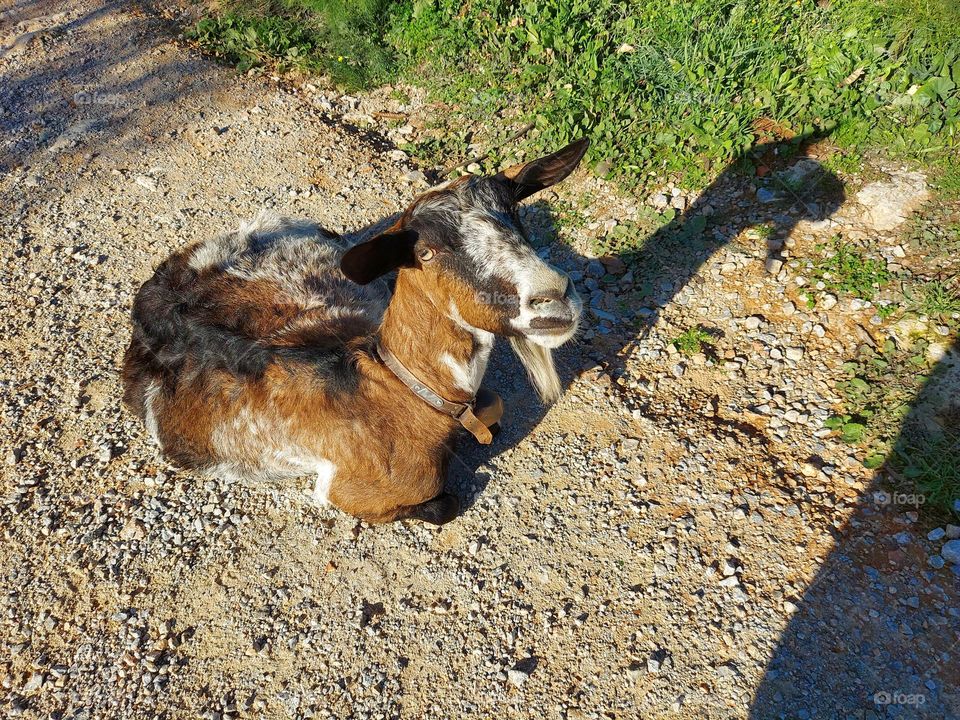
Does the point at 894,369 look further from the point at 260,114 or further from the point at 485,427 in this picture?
the point at 260,114

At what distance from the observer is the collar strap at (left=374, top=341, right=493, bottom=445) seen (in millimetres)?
2775

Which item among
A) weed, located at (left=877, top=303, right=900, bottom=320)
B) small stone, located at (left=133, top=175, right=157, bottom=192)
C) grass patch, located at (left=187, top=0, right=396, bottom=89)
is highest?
grass patch, located at (left=187, top=0, right=396, bottom=89)

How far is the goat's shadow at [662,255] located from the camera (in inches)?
151

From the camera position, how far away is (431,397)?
2.79 metres

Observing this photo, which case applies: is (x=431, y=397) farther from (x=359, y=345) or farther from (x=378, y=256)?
(x=378, y=256)

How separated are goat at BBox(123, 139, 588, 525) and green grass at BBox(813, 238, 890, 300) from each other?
1.95 m
